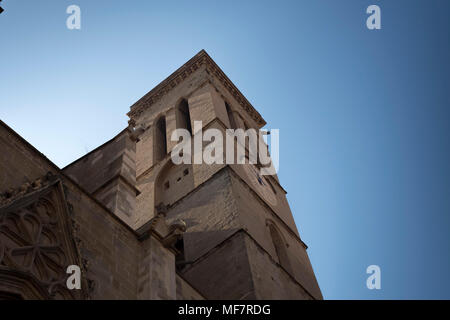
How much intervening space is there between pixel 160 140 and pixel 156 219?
1451cm

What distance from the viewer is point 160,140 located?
23203 mm

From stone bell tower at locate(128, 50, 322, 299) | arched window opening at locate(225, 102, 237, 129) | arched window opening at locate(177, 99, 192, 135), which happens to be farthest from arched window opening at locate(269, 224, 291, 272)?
arched window opening at locate(225, 102, 237, 129)

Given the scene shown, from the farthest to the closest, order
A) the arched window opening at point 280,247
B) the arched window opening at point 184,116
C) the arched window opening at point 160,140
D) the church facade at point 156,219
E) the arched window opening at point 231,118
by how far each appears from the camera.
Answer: the arched window opening at point 231,118 < the arched window opening at point 184,116 < the arched window opening at point 160,140 < the arched window opening at point 280,247 < the church facade at point 156,219

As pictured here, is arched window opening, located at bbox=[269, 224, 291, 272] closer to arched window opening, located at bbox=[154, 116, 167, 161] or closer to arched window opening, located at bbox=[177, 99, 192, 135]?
arched window opening, located at bbox=[154, 116, 167, 161]

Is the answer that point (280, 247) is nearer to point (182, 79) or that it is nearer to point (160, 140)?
point (160, 140)

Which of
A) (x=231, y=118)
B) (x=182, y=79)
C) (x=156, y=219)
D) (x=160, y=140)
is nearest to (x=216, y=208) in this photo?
(x=156, y=219)

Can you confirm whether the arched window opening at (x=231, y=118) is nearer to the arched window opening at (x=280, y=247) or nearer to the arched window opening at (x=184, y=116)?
the arched window opening at (x=184, y=116)

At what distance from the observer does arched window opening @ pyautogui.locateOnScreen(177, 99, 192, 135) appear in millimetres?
22781

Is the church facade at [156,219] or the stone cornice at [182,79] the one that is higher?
the stone cornice at [182,79]

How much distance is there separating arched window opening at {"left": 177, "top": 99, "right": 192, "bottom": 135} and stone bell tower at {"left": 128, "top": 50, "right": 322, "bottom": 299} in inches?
1.3

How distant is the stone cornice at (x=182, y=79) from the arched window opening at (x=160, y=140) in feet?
5.90

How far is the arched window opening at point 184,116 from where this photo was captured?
2278cm

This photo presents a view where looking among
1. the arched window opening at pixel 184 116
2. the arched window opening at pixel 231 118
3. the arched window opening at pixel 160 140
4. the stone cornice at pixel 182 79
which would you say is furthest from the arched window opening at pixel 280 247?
the stone cornice at pixel 182 79
